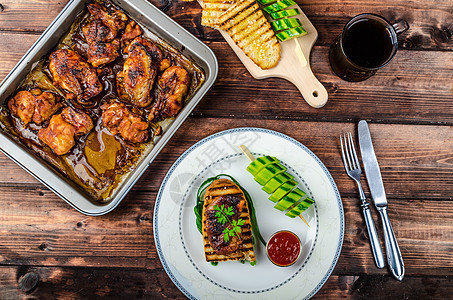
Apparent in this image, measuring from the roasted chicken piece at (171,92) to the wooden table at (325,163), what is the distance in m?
0.20

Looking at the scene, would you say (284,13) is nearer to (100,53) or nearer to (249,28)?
(249,28)

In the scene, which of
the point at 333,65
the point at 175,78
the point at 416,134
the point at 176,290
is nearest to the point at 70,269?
the point at 176,290

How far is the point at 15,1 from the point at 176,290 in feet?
8.03

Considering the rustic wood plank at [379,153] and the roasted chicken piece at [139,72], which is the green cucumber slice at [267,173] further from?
the roasted chicken piece at [139,72]

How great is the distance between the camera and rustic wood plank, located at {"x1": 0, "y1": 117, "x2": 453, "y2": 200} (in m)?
2.62

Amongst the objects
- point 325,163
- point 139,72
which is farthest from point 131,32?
point 325,163

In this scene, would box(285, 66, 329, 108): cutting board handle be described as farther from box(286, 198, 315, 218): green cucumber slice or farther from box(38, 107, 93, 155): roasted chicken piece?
box(38, 107, 93, 155): roasted chicken piece

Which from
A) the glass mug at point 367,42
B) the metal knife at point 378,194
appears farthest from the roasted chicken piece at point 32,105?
the metal knife at point 378,194

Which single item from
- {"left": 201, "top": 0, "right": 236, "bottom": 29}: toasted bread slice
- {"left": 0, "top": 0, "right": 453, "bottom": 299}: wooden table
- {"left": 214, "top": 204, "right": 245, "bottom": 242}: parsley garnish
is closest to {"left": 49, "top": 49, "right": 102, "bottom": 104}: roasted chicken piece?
{"left": 0, "top": 0, "right": 453, "bottom": 299}: wooden table

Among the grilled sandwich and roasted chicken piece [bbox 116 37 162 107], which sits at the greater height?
Answer: roasted chicken piece [bbox 116 37 162 107]

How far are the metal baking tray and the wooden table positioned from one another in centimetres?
22

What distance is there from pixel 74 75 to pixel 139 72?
18.0 inches

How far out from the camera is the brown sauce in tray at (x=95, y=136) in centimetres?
249

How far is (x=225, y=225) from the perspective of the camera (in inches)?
91.7
